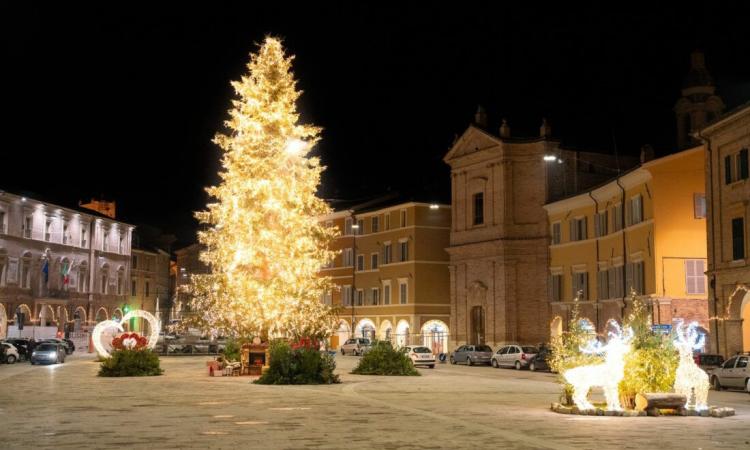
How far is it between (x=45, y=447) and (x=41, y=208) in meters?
64.0

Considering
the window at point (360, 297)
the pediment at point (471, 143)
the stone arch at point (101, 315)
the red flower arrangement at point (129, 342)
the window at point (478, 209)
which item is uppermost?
the pediment at point (471, 143)

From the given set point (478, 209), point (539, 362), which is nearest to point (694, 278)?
point (539, 362)

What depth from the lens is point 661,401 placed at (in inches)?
771

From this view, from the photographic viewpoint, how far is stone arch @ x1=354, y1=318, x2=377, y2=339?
2997 inches

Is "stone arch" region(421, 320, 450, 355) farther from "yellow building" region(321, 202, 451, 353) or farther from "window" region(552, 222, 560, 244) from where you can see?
"window" region(552, 222, 560, 244)

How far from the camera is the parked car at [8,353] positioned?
49481mm

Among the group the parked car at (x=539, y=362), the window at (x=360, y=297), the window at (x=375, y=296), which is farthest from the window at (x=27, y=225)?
the parked car at (x=539, y=362)

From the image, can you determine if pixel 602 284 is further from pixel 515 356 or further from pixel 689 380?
pixel 689 380

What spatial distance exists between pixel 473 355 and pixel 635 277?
1248 centimetres

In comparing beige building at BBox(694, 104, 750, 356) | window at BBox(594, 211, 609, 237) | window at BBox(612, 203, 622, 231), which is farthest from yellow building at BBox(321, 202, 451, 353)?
beige building at BBox(694, 104, 750, 356)

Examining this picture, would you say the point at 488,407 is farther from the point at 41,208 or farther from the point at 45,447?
the point at 41,208

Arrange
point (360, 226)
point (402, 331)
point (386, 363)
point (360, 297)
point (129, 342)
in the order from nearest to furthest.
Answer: point (129, 342), point (386, 363), point (402, 331), point (360, 297), point (360, 226)

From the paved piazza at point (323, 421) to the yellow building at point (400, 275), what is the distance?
41839 mm

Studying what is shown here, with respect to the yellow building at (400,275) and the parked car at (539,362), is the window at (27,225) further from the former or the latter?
the parked car at (539,362)
